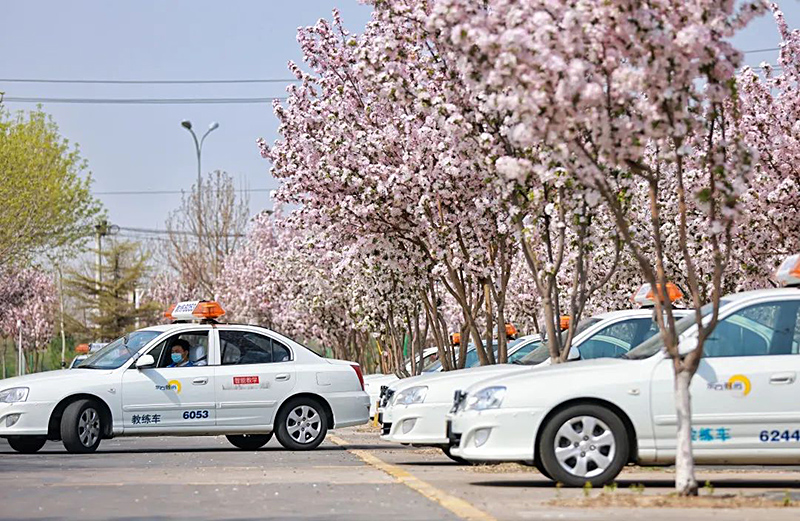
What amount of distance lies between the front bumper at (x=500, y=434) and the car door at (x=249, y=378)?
7.02m

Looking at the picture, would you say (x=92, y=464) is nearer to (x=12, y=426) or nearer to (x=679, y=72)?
(x=12, y=426)

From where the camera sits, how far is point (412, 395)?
1506 cm

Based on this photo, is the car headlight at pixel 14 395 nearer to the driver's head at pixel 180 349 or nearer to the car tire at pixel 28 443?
the car tire at pixel 28 443

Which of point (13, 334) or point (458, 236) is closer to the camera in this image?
point (458, 236)

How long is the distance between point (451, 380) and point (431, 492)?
3285mm

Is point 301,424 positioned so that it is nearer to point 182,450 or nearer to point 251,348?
point 251,348

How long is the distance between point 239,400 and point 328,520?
30.3 ft

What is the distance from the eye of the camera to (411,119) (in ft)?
61.4

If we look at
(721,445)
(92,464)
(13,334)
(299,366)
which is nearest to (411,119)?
(299,366)

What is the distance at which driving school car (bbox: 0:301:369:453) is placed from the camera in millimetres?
18141

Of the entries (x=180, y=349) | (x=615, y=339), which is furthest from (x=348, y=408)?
(x=615, y=339)

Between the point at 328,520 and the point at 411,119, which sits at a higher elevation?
the point at 411,119

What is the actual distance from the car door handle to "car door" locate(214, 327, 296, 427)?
27.3ft

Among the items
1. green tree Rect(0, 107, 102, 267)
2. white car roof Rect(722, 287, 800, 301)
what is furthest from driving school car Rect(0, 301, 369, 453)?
green tree Rect(0, 107, 102, 267)
